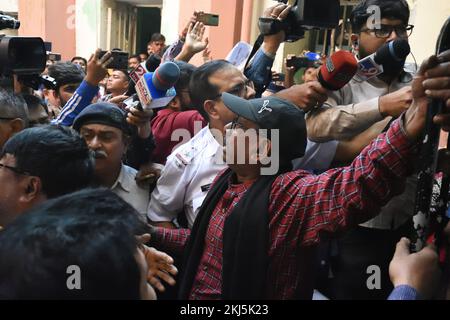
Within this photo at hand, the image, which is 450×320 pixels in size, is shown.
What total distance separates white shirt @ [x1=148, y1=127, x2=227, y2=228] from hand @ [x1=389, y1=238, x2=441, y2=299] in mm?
997

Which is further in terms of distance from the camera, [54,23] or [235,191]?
[54,23]

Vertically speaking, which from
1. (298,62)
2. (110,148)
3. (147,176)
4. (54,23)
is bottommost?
(147,176)

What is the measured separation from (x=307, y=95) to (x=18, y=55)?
57.0 inches

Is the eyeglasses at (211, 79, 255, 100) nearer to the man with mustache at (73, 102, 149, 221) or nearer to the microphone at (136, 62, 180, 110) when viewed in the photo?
the microphone at (136, 62, 180, 110)

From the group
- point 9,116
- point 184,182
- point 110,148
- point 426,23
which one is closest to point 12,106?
point 9,116

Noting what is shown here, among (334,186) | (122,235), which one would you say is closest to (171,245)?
(334,186)

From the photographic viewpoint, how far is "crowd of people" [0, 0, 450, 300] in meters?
0.94

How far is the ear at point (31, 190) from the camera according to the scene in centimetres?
156

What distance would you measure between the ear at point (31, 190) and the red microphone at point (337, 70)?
38.3 inches

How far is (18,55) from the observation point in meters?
2.32

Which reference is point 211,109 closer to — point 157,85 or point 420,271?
point 157,85

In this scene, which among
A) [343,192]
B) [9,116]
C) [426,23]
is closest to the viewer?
[343,192]

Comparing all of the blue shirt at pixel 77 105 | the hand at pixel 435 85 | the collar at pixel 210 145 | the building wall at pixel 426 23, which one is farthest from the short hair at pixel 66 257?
the building wall at pixel 426 23

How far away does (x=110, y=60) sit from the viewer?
103 inches
